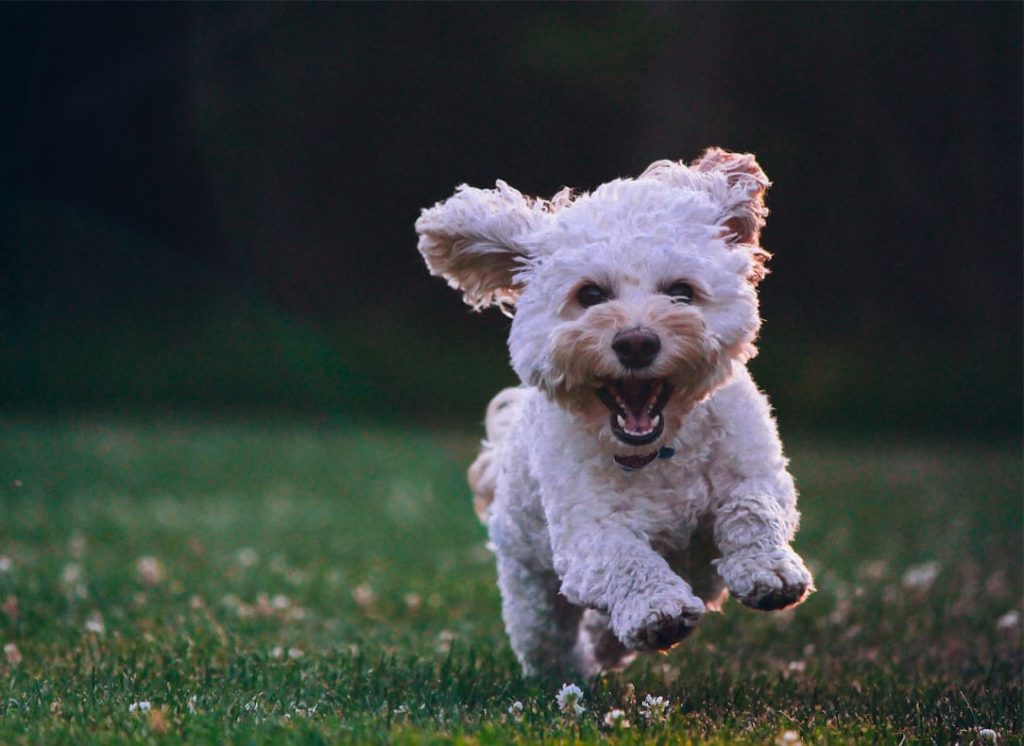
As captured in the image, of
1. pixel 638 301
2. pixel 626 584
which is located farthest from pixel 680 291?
pixel 626 584

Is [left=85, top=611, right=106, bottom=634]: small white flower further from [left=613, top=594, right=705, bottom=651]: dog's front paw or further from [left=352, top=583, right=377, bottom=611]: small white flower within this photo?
[left=613, top=594, right=705, bottom=651]: dog's front paw

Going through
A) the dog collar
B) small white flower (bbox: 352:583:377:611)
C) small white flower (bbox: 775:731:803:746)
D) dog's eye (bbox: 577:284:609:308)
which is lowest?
small white flower (bbox: 352:583:377:611)

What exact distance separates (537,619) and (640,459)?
40.9 inches

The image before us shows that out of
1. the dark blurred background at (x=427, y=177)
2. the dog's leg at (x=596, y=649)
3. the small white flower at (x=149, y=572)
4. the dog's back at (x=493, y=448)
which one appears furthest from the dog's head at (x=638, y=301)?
the dark blurred background at (x=427, y=177)

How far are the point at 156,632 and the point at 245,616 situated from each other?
1.83 ft

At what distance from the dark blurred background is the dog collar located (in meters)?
11.9

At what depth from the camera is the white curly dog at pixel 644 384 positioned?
150 inches

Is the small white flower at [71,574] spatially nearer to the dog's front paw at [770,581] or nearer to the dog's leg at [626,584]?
the dog's leg at [626,584]

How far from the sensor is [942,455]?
15648 mm

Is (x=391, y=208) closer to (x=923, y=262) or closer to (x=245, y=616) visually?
(x=923, y=262)

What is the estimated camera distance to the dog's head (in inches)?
151

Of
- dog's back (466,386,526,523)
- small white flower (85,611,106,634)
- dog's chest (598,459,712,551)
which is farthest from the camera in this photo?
small white flower (85,611,106,634)

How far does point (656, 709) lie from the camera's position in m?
3.85

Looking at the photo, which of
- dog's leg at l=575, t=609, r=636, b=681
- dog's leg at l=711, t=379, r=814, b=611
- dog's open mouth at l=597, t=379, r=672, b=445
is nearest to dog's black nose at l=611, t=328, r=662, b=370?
dog's open mouth at l=597, t=379, r=672, b=445
